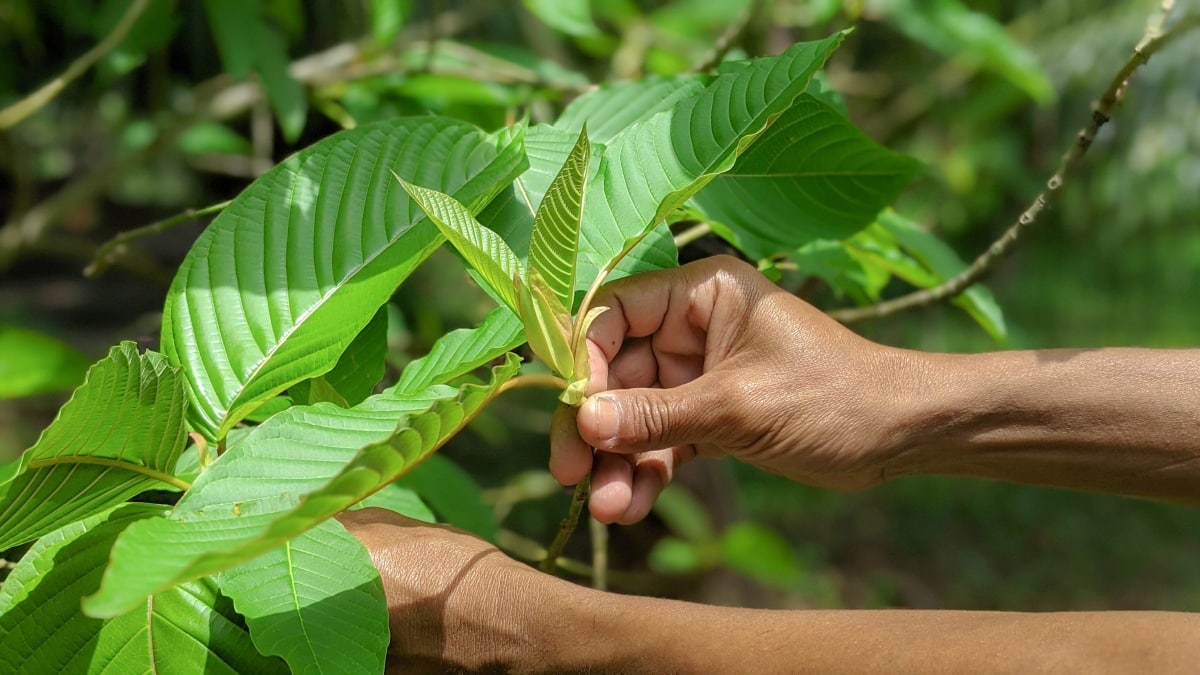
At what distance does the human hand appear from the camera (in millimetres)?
1034

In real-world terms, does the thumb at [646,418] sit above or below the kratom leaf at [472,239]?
below

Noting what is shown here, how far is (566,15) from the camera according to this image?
71.9 inches

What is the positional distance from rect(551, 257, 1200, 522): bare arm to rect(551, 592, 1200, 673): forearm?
0.14 metres

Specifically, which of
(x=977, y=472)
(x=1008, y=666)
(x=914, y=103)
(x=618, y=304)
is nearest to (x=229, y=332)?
(x=618, y=304)

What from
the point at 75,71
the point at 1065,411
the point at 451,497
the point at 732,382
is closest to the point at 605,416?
the point at 732,382

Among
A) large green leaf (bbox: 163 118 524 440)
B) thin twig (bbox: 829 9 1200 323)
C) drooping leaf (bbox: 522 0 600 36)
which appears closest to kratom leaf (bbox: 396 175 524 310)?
large green leaf (bbox: 163 118 524 440)

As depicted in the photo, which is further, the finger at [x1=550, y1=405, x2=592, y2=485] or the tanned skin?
the finger at [x1=550, y1=405, x2=592, y2=485]

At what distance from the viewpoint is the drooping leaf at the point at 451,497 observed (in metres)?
1.53

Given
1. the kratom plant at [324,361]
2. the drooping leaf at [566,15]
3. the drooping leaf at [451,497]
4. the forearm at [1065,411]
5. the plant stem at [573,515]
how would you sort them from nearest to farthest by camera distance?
the kratom plant at [324,361]
the plant stem at [573,515]
the forearm at [1065,411]
the drooping leaf at [451,497]
the drooping leaf at [566,15]

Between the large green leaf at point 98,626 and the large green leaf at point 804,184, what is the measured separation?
665 mm

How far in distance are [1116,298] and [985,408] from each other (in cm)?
564

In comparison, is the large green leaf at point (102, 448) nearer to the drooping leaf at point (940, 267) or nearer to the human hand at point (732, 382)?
the human hand at point (732, 382)

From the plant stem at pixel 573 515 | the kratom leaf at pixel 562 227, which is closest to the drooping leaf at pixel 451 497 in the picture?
the plant stem at pixel 573 515

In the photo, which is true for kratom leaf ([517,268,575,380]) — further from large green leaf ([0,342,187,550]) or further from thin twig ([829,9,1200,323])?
thin twig ([829,9,1200,323])
